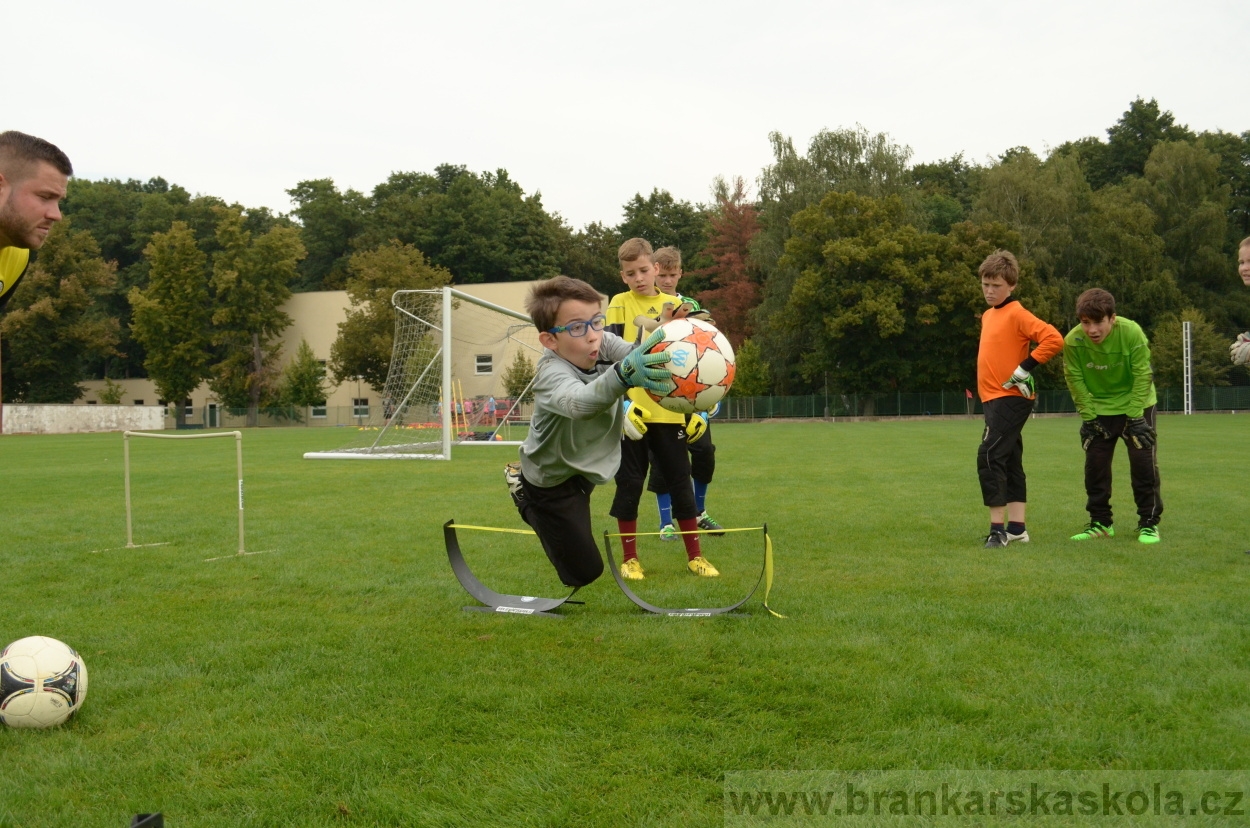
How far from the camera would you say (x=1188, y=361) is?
49.2m

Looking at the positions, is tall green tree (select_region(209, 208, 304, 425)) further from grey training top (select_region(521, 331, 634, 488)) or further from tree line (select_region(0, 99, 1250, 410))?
grey training top (select_region(521, 331, 634, 488))

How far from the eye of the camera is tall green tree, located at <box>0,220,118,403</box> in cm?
6078

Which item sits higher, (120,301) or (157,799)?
(120,301)

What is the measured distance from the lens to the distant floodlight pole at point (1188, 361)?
49.1 meters

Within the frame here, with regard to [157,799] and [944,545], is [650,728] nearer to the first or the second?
[157,799]

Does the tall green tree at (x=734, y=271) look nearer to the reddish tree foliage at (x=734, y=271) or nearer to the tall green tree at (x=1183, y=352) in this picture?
the reddish tree foliage at (x=734, y=271)

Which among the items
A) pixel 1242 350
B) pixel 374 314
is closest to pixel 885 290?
pixel 374 314

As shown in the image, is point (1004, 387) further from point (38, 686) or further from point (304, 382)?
point (304, 382)

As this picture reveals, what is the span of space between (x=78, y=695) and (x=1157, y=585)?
6.27 metres

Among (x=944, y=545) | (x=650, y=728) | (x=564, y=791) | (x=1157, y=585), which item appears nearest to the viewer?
(x=564, y=791)

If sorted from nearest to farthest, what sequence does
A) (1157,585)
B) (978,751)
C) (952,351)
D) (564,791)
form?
1. (564,791)
2. (978,751)
3. (1157,585)
4. (952,351)

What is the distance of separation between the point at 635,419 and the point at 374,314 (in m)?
53.9

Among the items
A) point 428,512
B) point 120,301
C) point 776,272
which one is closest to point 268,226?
point 120,301

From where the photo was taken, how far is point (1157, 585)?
20.1 feet
